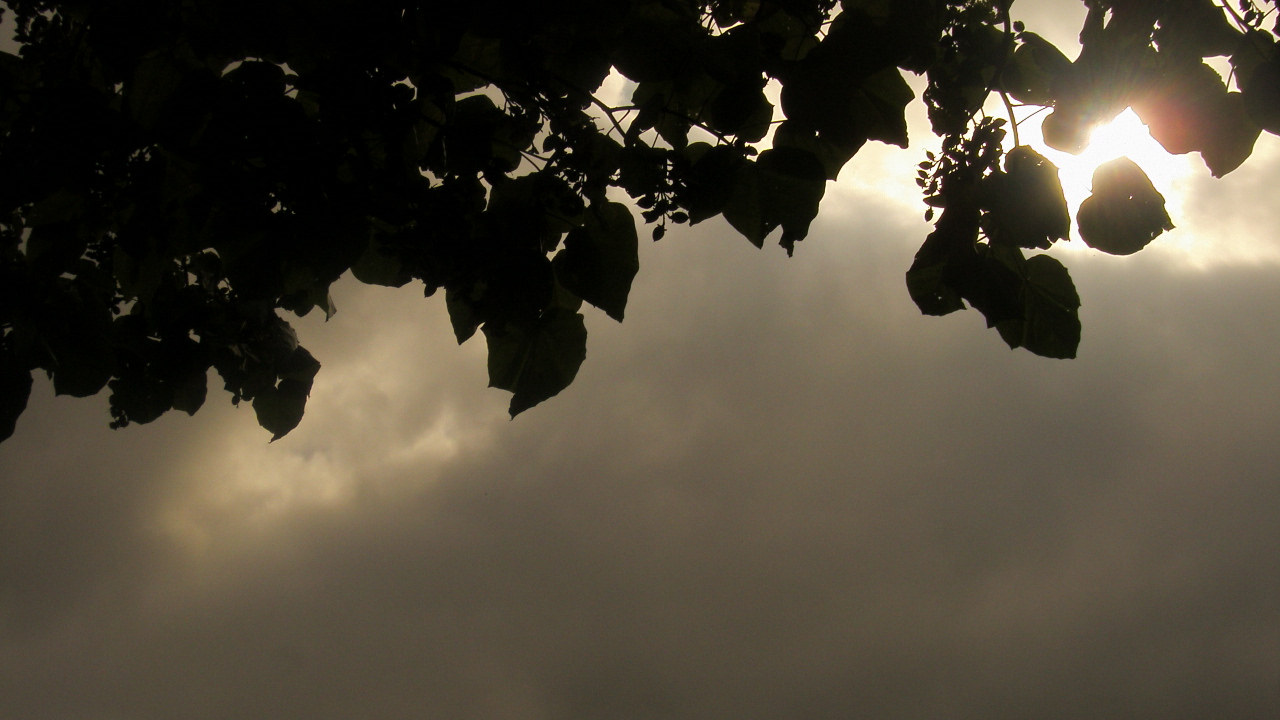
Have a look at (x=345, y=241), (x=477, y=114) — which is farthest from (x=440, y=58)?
(x=345, y=241)

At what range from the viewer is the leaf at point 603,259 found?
7.14 feet

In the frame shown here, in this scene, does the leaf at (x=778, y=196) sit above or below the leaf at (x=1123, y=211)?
above

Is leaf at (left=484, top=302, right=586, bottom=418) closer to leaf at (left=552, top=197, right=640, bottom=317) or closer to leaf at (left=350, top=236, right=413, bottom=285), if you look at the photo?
leaf at (left=552, top=197, right=640, bottom=317)

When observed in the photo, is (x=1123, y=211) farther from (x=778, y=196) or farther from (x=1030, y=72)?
(x=778, y=196)

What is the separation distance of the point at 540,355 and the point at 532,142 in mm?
733

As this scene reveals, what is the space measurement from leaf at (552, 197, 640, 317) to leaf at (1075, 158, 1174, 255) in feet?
4.41

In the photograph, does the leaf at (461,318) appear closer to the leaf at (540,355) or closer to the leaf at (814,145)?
the leaf at (540,355)

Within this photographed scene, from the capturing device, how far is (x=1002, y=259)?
2.37 m

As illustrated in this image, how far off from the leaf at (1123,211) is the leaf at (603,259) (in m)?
1.34

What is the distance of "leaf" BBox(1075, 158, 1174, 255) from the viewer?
221cm

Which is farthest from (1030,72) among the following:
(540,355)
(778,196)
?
(540,355)

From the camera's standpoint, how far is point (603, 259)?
Answer: 2225 mm

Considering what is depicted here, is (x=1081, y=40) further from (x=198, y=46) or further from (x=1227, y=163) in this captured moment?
(x=198, y=46)

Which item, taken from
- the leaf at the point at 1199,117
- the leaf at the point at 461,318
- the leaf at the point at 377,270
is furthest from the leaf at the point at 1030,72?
the leaf at the point at 377,270
